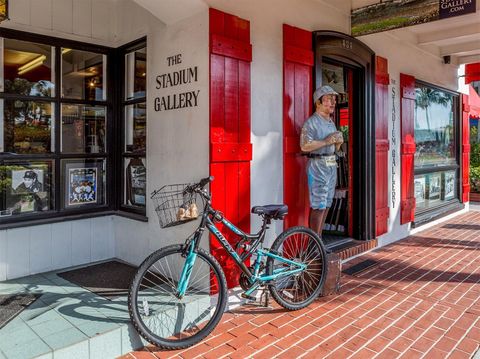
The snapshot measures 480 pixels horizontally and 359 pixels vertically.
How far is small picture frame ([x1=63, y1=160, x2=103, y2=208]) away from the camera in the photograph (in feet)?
Answer: 13.2

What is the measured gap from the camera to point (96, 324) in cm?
264

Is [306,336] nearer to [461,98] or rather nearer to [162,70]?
[162,70]

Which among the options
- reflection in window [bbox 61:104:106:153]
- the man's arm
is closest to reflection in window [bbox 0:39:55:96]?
reflection in window [bbox 61:104:106:153]

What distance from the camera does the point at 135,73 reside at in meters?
4.19

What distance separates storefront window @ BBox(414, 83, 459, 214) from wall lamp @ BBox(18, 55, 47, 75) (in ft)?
18.0

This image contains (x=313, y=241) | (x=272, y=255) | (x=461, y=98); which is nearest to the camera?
(x=272, y=255)

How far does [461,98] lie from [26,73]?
8.02 m

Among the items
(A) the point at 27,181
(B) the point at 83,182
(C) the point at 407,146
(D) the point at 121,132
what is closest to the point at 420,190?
(C) the point at 407,146

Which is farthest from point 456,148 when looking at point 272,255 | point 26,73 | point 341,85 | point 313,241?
point 26,73

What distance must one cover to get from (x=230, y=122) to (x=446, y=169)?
20.1 ft

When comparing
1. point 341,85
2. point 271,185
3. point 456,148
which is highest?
point 341,85

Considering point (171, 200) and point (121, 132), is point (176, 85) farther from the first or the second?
A: point (121, 132)

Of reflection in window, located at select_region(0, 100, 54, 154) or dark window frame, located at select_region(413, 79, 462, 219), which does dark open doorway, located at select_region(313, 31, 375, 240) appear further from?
reflection in window, located at select_region(0, 100, 54, 154)

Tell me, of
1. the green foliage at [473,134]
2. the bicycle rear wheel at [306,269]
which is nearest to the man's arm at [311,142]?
the bicycle rear wheel at [306,269]
